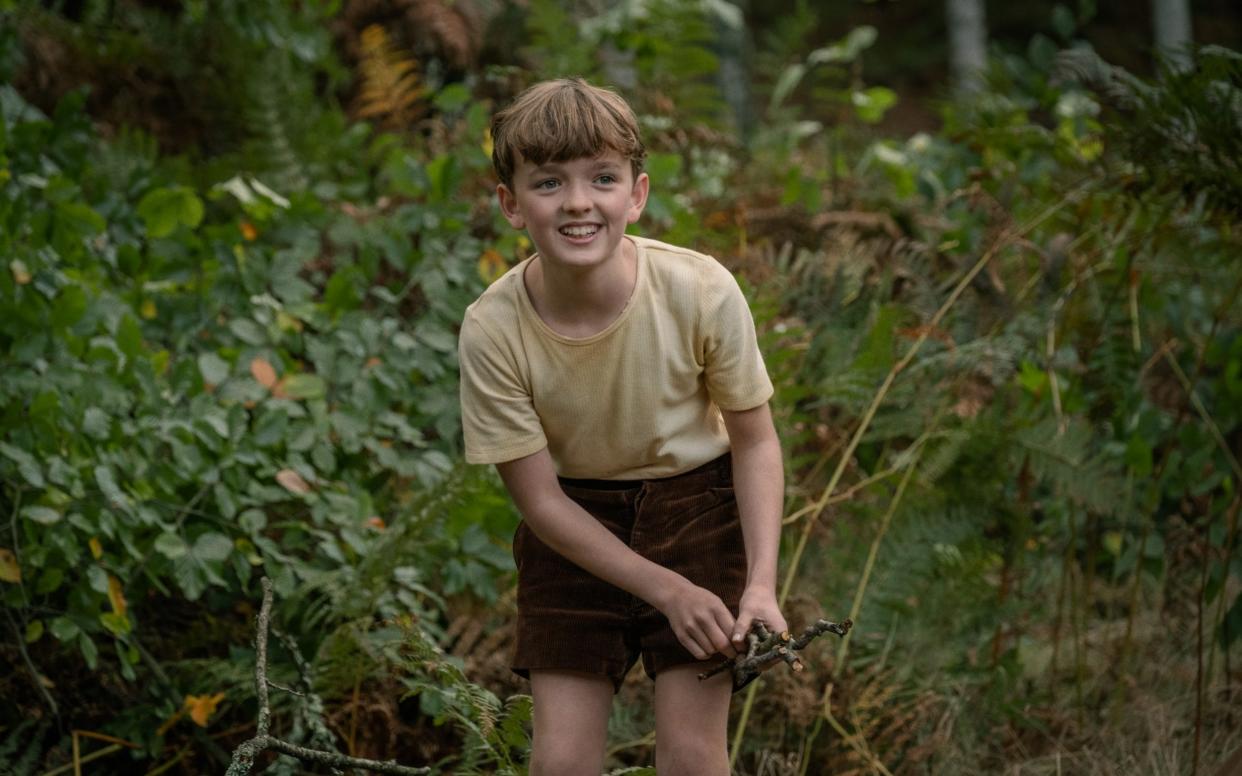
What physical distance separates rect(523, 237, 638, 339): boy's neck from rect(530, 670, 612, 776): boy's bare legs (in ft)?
2.00

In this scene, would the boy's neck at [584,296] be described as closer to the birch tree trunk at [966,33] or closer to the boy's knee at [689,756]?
the boy's knee at [689,756]

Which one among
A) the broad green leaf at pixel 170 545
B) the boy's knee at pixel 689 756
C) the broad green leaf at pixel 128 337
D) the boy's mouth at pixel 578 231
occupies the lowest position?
the boy's knee at pixel 689 756

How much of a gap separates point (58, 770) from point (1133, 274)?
291 centimetres

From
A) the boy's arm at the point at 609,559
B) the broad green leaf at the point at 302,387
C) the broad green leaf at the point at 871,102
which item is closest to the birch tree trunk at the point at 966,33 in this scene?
the broad green leaf at the point at 871,102

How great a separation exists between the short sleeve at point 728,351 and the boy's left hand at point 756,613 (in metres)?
0.33

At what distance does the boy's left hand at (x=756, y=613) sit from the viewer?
217 centimetres

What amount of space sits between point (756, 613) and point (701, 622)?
9 cm

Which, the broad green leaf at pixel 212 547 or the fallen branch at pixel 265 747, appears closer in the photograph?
the fallen branch at pixel 265 747

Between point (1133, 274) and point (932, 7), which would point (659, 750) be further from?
point (932, 7)

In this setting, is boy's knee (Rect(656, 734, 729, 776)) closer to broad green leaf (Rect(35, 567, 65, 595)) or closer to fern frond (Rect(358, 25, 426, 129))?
broad green leaf (Rect(35, 567, 65, 595))

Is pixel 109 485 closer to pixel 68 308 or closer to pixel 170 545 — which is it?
pixel 170 545

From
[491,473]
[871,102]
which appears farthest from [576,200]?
[871,102]

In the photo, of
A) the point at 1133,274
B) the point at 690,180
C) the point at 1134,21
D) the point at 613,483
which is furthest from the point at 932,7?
the point at 613,483

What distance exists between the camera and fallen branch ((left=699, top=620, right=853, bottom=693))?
1938 millimetres
